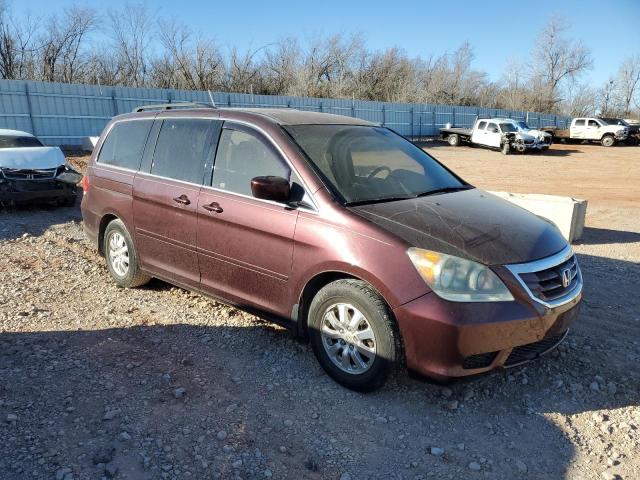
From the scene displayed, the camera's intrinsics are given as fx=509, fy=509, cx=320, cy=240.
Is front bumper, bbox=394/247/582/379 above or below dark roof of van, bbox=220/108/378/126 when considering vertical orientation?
below

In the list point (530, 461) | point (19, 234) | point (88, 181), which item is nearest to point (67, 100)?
point (19, 234)

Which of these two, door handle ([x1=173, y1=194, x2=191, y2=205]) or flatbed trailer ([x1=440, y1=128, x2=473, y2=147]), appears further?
flatbed trailer ([x1=440, y1=128, x2=473, y2=147])

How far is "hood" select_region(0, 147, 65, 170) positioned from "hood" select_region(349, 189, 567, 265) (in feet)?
26.7

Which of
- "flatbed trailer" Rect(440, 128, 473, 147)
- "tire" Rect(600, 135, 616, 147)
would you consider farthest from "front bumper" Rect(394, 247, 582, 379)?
"tire" Rect(600, 135, 616, 147)

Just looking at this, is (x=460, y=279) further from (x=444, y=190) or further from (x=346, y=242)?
(x=444, y=190)

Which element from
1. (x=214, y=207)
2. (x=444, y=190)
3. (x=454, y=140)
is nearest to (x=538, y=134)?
(x=454, y=140)

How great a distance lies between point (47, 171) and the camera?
9.52 meters

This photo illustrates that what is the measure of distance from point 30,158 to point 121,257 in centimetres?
557

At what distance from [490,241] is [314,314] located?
1262mm

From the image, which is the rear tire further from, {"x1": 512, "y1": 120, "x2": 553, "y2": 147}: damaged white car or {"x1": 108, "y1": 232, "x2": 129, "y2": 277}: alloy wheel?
{"x1": 108, "y1": 232, "x2": 129, "y2": 277}: alloy wheel

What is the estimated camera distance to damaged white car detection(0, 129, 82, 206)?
908 cm

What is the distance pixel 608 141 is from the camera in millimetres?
36219

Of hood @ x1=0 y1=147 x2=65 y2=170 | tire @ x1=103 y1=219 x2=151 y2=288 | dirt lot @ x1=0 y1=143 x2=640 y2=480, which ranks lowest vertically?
dirt lot @ x1=0 y1=143 x2=640 y2=480

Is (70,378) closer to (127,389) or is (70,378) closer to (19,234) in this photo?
(127,389)
